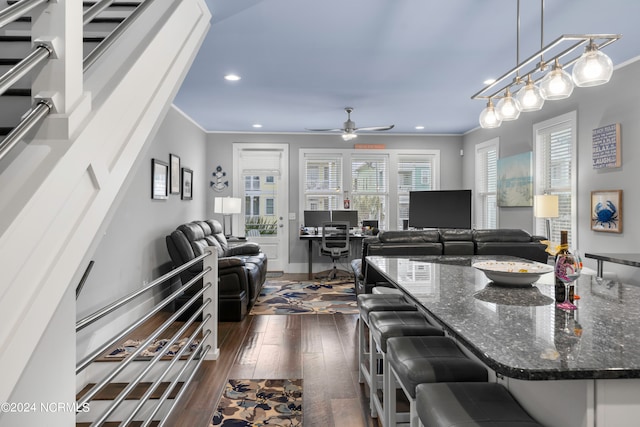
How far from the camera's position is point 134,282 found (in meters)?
3.97

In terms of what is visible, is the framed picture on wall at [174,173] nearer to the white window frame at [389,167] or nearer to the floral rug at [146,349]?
the floral rug at [146,349]

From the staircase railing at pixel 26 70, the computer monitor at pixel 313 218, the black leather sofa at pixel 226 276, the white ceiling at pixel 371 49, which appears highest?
the white ceiling at pixel 371 49

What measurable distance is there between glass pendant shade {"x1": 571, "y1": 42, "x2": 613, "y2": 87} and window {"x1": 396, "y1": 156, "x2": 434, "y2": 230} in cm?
559

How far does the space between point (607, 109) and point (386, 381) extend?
373 centimetres

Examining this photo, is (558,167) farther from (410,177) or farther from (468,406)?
(468,406)

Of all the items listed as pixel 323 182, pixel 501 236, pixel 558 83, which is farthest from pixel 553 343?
pixel 323 182

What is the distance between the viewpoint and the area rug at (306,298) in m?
4.53

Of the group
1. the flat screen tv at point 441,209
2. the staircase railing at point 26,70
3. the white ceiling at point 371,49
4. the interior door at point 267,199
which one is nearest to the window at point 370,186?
the flat screen tv at point 441,209

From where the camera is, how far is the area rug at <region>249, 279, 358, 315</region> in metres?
4.53

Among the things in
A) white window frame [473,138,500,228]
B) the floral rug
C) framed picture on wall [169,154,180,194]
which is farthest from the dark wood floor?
white window frame [473,138,500,228]

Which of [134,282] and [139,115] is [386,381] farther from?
[134,282]

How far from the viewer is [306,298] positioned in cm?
514

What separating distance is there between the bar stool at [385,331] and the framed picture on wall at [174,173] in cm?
384

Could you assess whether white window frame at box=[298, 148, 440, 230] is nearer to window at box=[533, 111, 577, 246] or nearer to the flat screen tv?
the flat screen tv
